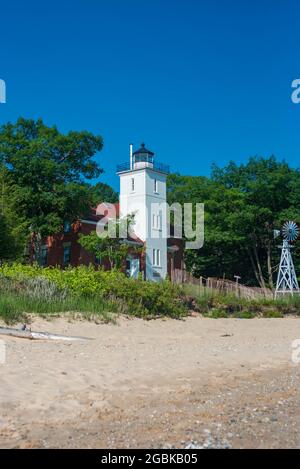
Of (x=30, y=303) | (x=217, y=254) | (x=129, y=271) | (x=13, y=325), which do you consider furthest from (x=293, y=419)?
(x=217, y=254)

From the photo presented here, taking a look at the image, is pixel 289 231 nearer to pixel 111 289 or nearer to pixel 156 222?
pixel 156 222

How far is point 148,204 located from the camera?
45.2 m

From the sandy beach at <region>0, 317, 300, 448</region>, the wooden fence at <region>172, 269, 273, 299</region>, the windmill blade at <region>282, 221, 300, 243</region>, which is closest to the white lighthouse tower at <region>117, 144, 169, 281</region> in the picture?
the windmill blade at <region>282, 221, 300, 243</region>

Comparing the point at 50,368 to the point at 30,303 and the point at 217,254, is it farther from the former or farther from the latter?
the point at 217,254

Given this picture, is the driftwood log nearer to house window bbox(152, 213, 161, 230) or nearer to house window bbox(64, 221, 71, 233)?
house window bbox(64, 221, 71, 233)

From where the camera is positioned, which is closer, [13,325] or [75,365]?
[75,365]

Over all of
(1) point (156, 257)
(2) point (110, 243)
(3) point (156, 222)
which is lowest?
(1) point (156, 257)

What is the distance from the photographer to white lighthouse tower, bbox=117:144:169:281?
44562mm

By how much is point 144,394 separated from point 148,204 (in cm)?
3692

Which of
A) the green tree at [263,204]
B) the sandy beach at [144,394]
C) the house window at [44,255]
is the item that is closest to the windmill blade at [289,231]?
the green tree at [263,204]

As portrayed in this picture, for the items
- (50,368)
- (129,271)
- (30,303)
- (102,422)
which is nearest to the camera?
(102,422)

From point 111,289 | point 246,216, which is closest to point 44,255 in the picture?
point 246,216
